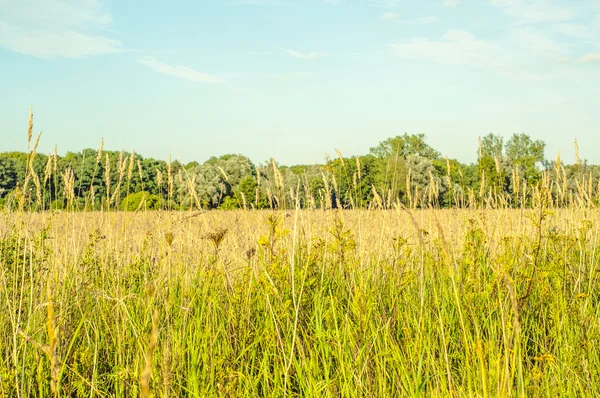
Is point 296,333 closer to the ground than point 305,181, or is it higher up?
closer to the ground

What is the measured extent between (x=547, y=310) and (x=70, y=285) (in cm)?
337

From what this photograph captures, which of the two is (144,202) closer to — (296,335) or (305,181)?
(305,181)

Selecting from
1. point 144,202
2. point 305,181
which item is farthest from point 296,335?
point 144,202

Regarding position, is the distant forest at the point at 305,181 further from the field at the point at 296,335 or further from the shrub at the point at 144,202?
the field at the point at 296,335

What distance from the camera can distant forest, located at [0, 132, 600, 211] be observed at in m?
3.89

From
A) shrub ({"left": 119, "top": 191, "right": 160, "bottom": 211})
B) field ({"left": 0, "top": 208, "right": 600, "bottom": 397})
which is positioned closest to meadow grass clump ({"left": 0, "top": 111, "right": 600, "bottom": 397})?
field ({"left": 0, "top": 208, "right": 600, "bottom": 397})

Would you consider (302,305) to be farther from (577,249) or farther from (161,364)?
(577,249)

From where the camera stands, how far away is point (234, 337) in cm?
277

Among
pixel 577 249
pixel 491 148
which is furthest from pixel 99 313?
pixel 491 148

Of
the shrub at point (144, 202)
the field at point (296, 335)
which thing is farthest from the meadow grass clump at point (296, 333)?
the shrub at point (144, 202)

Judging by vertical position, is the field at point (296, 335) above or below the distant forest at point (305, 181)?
below

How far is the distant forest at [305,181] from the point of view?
12.8 ft

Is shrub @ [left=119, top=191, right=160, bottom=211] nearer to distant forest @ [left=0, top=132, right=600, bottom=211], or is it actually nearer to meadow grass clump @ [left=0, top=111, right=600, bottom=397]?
distant forest @ [left=0, top=132, right=600, bottom=211]

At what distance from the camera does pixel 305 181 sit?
14.1 feet
